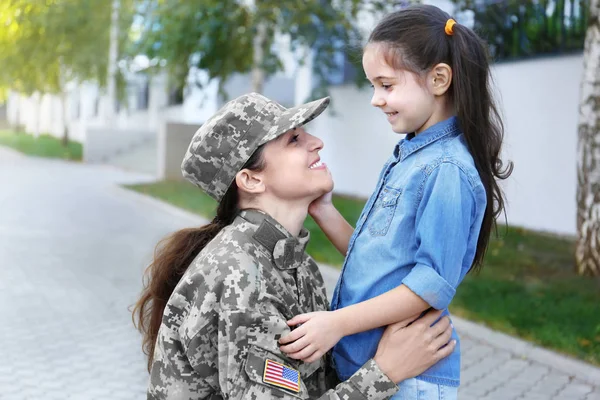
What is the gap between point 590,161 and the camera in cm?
847

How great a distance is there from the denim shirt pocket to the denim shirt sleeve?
0.12m

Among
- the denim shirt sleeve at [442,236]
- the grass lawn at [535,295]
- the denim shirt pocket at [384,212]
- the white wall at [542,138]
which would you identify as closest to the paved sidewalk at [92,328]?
the grass lawn at [535,295]

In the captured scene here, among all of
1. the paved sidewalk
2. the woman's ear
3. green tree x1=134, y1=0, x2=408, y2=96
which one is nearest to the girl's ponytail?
the woman's ear

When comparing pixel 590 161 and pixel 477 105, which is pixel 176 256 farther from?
pixel 590 161

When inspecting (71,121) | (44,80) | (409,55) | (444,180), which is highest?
(409,55)

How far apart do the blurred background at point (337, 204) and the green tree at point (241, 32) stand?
36mm

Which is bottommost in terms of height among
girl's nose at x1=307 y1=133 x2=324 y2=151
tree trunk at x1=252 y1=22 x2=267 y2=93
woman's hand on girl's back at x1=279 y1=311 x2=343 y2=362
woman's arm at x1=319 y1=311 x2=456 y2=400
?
tree trunk at x1=252 y1=22 x2=267 y2=93

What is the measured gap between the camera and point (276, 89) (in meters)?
26.3

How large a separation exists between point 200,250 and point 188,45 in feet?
42.5

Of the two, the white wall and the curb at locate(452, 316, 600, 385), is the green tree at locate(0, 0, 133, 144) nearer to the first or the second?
A: the white wall

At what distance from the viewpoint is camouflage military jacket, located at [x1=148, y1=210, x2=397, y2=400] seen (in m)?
2.10

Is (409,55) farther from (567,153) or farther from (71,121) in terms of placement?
(71,121)

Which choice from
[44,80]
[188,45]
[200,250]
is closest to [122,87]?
[44,80]

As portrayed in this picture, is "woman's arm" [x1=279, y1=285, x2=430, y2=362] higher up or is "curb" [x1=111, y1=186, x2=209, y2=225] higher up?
"woman's arm" [x1=279, y1=285, x2=430, y2=362]
